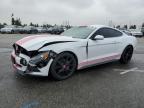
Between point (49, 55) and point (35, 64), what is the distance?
0.38 metres

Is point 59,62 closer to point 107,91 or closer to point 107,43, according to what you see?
point 107,91

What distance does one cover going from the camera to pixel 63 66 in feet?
15.6

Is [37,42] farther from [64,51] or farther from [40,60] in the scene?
[64,51]

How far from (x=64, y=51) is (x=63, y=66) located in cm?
39

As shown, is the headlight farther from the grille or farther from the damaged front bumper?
the grille

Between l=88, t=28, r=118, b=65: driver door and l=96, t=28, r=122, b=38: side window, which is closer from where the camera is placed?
l=88, t=28, r=118, b=65: driver door

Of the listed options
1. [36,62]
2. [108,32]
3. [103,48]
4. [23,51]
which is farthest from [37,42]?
[108,32]

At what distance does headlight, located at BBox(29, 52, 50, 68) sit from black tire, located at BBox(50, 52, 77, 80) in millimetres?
226

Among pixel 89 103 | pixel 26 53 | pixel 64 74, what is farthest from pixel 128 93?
pixel 26 53

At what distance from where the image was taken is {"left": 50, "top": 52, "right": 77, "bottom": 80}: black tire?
4.54 meters

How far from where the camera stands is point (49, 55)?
4367 mm

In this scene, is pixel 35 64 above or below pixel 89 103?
above

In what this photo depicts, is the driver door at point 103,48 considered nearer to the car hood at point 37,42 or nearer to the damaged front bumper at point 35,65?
the car hood at point 37,42

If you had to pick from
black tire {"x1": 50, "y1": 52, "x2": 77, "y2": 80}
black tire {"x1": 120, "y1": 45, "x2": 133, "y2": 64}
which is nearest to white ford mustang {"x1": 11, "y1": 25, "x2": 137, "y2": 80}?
black tire {"x1": 50, "y1": 52, "x2": 77, "y2": 80}
